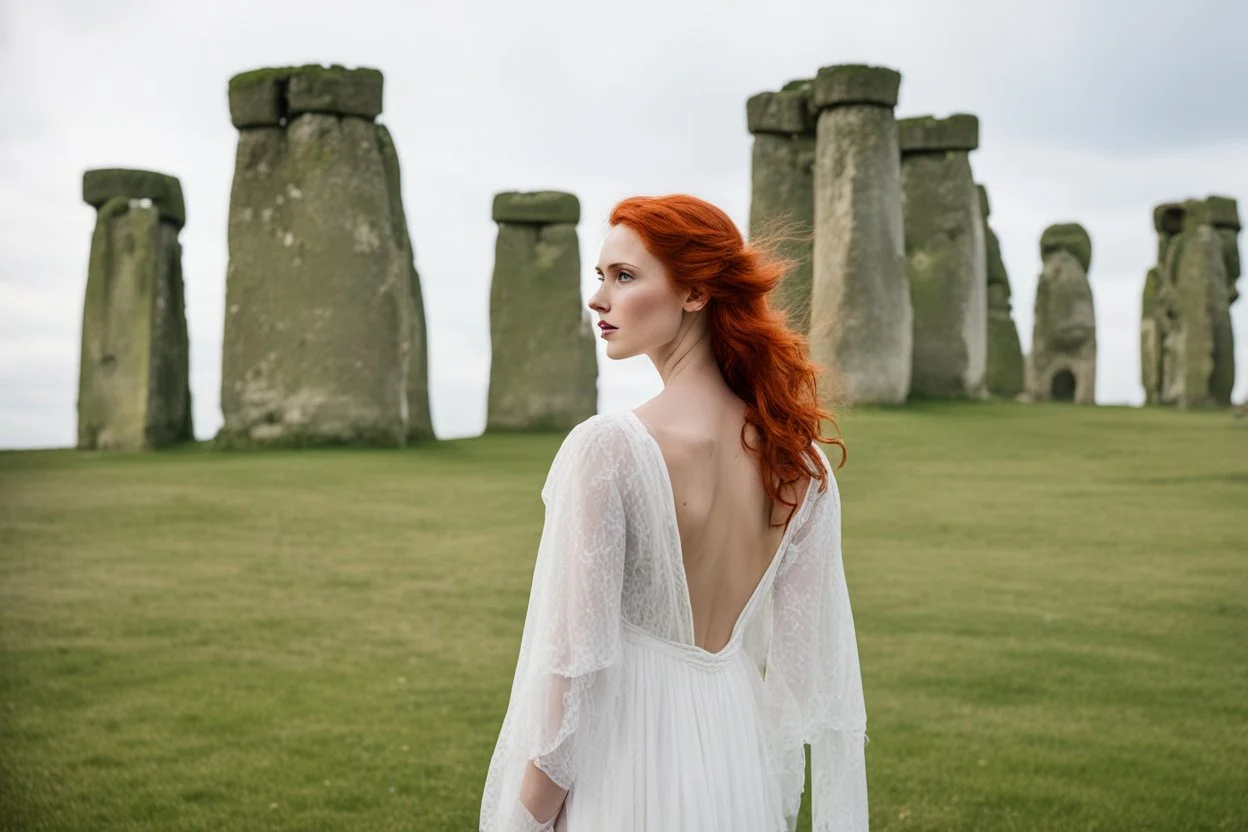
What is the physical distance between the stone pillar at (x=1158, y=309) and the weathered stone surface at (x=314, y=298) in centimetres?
1628

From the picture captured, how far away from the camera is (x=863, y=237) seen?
21109 mm

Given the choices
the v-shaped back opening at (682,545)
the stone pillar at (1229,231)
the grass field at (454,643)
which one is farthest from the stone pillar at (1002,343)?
the v-shaped back opening at (682,545)

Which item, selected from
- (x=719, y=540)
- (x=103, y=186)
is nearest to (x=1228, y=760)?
(x=719, y=540)

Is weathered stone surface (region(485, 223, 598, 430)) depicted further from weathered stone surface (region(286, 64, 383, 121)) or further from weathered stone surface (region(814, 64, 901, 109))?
weathered stone surface (region(286, 64, 383, 121))

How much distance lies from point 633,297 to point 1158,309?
94.1 feet

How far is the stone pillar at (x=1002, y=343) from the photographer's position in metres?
31.5

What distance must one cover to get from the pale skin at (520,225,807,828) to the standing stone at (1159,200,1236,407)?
25576 millimetres

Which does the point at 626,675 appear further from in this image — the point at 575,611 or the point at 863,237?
the point at 863,237

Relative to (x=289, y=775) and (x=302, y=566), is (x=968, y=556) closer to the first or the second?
(x=302, y=566)

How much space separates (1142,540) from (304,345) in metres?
10.6

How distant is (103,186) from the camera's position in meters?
20.6

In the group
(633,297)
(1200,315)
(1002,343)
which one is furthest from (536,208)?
(633,297)

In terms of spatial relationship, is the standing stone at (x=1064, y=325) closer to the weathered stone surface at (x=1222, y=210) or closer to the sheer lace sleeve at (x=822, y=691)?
the weathered stone surface at (x=1222, y=210)

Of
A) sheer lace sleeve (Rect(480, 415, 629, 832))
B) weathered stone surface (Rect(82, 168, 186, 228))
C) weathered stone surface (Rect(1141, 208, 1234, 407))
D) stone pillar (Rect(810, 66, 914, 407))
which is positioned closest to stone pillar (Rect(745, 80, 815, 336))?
stone pillar (Rect(810, 66, 914, 407))
